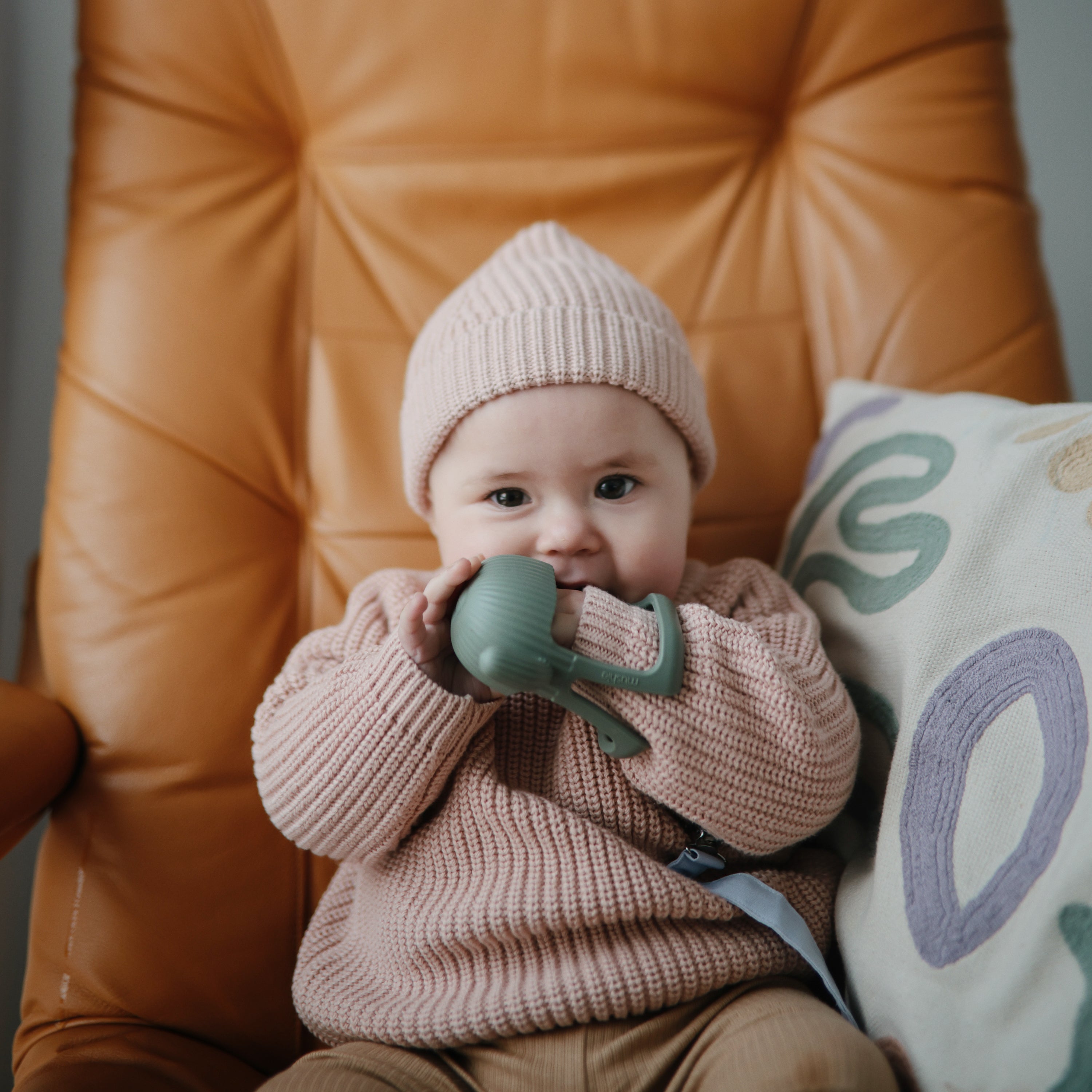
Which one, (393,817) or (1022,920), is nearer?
(1022,920)

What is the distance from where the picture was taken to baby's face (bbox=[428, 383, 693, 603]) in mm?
800

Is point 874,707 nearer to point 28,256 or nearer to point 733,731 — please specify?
point 733,731

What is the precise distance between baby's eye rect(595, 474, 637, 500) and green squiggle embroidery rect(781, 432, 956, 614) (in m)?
0.24

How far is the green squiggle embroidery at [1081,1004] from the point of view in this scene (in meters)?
0.49

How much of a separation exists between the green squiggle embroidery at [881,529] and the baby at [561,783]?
7 cm

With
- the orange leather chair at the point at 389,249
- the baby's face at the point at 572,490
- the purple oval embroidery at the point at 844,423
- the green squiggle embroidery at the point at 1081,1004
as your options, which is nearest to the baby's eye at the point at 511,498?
the baby's face at the point at 572,490

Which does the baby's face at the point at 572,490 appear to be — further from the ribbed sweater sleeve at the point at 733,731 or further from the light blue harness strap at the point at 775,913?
the light blue harness strap at the point at 775,913

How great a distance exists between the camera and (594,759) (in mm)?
783

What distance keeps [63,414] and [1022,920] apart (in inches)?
42.3

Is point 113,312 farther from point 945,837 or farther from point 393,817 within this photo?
point 945,837

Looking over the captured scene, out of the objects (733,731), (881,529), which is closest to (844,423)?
(881,529)

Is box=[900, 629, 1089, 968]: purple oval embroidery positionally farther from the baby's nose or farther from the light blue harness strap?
the baby's nose

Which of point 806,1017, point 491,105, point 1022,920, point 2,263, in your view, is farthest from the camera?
→ point 2,263

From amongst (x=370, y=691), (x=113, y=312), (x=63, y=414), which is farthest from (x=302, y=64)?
(x=370, y=691)
